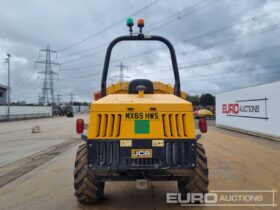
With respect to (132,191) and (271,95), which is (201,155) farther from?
(271,95)

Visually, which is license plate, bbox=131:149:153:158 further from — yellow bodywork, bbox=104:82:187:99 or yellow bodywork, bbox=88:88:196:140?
yellow bodywork, bbox=104:82:187:99

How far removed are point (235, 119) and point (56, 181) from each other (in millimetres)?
19747

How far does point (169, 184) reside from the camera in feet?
Result: 25.0

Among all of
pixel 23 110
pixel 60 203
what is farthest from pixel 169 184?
pixel 23 110

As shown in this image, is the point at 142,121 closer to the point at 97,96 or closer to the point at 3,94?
the point at 97,96

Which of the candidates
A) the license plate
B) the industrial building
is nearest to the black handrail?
the license plate

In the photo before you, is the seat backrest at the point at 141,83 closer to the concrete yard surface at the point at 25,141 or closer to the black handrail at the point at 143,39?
the black handrail at the point at 143,39

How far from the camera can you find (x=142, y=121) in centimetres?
542

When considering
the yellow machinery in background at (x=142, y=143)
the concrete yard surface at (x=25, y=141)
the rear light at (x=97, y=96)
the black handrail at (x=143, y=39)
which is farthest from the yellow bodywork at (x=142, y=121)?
the concrete yard surface at (x=25, y=141)

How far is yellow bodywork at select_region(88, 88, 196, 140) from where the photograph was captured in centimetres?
537

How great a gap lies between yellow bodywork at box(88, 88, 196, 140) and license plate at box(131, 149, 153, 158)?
191mm

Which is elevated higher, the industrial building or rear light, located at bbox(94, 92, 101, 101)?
the industrial building

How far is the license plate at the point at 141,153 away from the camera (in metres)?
5.30

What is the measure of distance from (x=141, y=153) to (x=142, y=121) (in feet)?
1.57
